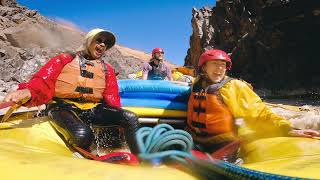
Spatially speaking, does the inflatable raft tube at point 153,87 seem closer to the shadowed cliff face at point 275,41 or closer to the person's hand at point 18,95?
the person's hand at point 18,95

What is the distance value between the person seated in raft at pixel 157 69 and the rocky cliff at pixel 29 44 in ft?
28.8

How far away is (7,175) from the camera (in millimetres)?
1755

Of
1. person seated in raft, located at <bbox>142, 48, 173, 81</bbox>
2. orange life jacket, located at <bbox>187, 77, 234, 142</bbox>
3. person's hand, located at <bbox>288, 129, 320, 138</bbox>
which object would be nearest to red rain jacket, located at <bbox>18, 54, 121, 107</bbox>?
orange life jacket, located at <bbox>187, 77, 234, 142</bbox>

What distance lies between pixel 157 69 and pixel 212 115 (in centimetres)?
499

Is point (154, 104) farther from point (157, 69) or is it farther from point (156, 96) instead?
point (157, 69)

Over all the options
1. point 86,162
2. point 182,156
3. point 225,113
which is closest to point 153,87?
point 225,113

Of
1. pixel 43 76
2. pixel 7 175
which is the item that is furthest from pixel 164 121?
pixel 7 175

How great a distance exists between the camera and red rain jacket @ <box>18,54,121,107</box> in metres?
3.18

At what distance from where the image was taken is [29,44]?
1944cm

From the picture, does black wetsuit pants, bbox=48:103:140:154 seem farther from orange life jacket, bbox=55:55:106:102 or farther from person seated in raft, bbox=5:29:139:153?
orange life jacket, bbox=55:55:106:102

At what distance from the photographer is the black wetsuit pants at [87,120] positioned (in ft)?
9.95

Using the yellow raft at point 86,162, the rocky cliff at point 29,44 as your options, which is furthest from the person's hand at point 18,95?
the rocky cliff at point 29,44

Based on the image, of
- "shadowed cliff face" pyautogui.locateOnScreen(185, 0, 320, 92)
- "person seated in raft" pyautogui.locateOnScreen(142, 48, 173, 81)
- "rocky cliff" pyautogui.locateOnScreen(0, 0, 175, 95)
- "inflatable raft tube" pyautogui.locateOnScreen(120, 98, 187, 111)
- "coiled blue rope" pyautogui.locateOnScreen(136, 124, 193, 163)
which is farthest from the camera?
"shadowed cliff face" pyautogui.locateOnScreen(185, 0, 320, 92)

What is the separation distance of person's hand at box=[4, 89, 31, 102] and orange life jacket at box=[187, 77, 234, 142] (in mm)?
1473
